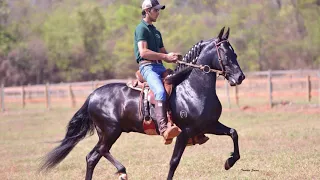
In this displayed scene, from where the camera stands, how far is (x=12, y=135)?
71.8ft

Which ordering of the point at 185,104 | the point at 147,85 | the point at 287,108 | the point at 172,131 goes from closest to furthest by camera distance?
the point at 172,131, the point at 185,104, the point at 147,85, the point at 287,108

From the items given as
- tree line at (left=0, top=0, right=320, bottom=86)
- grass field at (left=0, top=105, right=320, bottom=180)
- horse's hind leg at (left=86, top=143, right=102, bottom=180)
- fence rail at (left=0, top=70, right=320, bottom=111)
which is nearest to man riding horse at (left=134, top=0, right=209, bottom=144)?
horse's hind leg at (left=86, top=143, right=102, bottom=180)

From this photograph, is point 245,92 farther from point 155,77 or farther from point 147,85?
point 155,77

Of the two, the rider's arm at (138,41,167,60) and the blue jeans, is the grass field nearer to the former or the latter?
the blue jeans

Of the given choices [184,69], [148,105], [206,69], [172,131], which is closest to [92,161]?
[148,105]

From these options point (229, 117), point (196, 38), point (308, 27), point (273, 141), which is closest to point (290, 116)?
point (229, 117)

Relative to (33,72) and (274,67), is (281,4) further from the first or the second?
(33,72)

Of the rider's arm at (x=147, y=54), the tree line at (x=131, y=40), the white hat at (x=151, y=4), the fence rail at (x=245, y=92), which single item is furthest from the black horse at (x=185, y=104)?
the tree line at (x=131, y=40)

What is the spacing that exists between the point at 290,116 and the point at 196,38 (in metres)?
43.5

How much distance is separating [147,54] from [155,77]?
1.32ft

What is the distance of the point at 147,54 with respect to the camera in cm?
888

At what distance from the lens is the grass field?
10406mm

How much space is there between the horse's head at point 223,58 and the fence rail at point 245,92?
18.6 meters

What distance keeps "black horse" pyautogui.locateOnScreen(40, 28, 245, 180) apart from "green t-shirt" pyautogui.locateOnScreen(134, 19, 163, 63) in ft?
1.70
